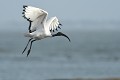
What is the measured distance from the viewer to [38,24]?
21703 millimetres

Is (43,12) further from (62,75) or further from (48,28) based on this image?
(62,75)

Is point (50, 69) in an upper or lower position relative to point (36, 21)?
upper

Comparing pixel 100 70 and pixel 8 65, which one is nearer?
pixel 100 70

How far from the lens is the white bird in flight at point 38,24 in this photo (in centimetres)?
2100

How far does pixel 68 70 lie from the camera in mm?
32438

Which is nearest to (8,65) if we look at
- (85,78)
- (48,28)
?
(85,78)

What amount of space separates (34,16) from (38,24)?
551mm

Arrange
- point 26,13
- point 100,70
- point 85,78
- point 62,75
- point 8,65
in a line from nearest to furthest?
point 26,13 < point 85,78 < point 62,75 < point 100,70 < point 8,65

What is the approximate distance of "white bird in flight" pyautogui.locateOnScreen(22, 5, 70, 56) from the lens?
68.9ft

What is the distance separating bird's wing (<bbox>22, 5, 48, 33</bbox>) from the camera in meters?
20.9

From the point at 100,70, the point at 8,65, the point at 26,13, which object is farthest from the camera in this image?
the point at 8,65

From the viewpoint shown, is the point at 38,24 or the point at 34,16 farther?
the point at 38,24

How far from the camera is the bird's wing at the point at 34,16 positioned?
2091cm

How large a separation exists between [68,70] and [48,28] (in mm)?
10916
